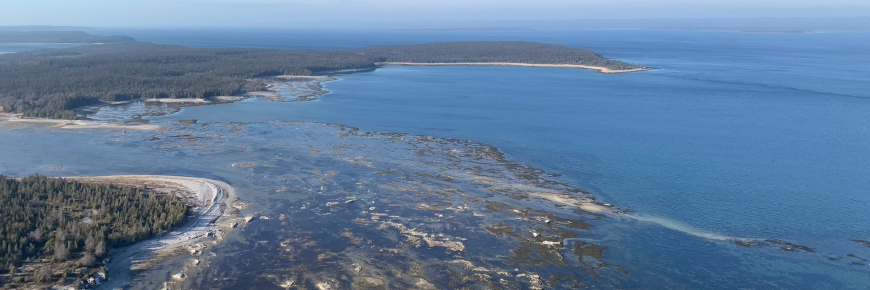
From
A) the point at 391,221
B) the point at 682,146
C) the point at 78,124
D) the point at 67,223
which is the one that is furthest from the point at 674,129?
the point at 78,124

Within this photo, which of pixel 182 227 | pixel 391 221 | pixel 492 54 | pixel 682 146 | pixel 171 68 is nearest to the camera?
pixel 182 227

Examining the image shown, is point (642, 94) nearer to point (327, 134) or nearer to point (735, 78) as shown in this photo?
point (735, 78)

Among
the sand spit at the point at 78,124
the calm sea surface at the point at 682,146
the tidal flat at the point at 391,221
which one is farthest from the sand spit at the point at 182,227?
the sand spit at the point at 78,124

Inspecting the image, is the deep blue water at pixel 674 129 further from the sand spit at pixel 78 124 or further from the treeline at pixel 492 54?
the treeline at pixel 492 54

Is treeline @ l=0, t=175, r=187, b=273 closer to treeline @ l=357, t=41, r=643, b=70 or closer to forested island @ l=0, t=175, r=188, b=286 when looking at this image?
forested island @ l=0, t=175, r=188, b=286

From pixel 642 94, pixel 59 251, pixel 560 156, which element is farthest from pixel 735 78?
pixel 59 251

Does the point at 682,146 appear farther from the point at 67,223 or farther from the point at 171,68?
the point at 171,68
